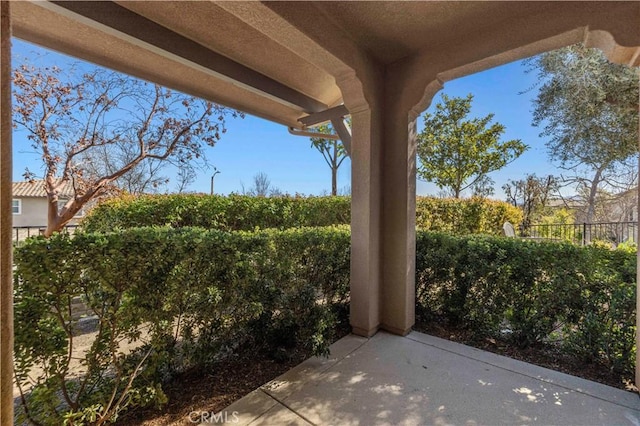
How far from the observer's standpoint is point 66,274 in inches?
59.0

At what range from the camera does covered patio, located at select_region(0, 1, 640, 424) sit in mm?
1918

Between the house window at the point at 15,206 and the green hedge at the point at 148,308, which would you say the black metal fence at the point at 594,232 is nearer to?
the green hedge at the point at 148,308

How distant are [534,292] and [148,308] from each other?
129 inches

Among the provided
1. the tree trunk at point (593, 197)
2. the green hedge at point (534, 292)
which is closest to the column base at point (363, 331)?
the green hedge at point (534, 292)

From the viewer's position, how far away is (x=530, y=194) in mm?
11078

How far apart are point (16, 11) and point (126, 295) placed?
90.2 inches

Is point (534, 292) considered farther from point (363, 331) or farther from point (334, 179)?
point (334, 179)

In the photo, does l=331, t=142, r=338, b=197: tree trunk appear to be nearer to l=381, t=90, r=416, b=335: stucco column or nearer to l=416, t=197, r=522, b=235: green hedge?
l=416, t=197, r=522, b=235: green hedge

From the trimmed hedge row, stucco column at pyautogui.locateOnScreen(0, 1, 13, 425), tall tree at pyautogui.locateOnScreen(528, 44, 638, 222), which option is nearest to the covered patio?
stucco column at pyautogui.locateOnScreen(0, 1, 13, 425)

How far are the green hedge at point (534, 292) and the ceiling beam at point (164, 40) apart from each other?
276 cm

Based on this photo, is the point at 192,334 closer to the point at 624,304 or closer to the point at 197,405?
the point at 197,405

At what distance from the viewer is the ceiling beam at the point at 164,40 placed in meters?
2.01

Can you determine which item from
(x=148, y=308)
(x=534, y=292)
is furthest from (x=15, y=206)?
(x=534, y=292)

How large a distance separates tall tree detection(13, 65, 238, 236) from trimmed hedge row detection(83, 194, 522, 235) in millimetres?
700
